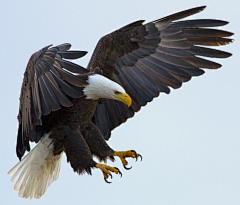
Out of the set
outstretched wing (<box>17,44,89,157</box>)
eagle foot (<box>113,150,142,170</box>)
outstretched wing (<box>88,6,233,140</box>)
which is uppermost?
outstretched wing (<box>17,44,89,157</box>)

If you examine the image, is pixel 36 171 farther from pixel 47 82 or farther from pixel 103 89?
pixel 47 82

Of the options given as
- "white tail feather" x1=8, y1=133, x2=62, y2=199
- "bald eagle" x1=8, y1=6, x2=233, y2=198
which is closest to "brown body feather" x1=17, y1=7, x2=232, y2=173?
"bald eagle" x1=8, y1=6, x2=233, y2=198

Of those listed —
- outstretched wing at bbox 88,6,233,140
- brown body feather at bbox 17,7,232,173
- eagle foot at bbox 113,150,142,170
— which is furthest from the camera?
outstretched wing at bbox 88,6,233,140

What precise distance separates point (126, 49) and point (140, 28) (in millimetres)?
304

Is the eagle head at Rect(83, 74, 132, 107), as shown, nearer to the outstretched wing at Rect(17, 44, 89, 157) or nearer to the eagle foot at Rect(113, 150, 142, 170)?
the outstretched wing at Rect(17, 44, 89, 157)

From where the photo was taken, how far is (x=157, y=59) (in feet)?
21.1

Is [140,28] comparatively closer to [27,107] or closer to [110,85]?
[110,85]

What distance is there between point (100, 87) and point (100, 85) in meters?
0.02

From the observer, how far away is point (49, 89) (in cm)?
507

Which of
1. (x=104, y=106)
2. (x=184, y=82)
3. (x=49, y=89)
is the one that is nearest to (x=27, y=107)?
(x=49, y=89)

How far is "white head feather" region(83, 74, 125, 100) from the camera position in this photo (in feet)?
18.4

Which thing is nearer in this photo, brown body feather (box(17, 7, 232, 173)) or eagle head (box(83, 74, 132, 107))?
brown body feather (box(17, 7, 232, 173))

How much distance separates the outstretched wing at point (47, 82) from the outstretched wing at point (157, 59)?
41.7 inches

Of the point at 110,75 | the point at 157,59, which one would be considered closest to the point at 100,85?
the point at 110,75
